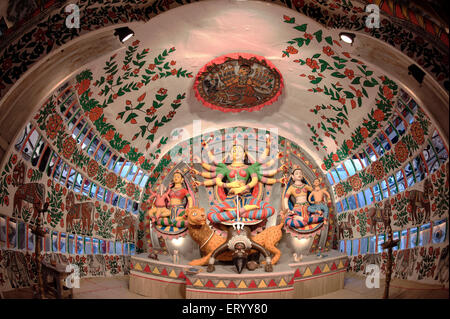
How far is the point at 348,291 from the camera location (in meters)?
5.48

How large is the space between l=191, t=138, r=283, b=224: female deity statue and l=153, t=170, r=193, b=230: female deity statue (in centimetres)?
25

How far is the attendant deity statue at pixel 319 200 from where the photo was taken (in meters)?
6.32

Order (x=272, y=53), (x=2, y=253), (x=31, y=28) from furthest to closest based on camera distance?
1. (x=272, y=53)
2. (x=2, y=253)
3. (x=31, y=28)

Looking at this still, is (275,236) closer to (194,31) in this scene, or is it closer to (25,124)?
(194,31)

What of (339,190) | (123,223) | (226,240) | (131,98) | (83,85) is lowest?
(226,240)

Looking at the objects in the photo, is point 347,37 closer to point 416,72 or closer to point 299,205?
point 416,72

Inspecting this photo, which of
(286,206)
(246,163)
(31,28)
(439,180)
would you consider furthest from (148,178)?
(439,180)

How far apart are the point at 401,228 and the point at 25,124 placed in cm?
419

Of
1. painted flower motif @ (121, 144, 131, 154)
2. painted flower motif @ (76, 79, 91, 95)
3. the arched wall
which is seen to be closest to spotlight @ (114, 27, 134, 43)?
the arched wall

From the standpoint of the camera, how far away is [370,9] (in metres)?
3.74

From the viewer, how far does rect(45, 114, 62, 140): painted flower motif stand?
4.65m

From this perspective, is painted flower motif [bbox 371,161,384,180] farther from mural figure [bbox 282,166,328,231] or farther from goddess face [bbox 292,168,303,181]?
goddess face [bbox 292,168,303,181]

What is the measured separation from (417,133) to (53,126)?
4.04 m

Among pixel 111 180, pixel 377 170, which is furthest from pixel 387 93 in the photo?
pixel 111 180
